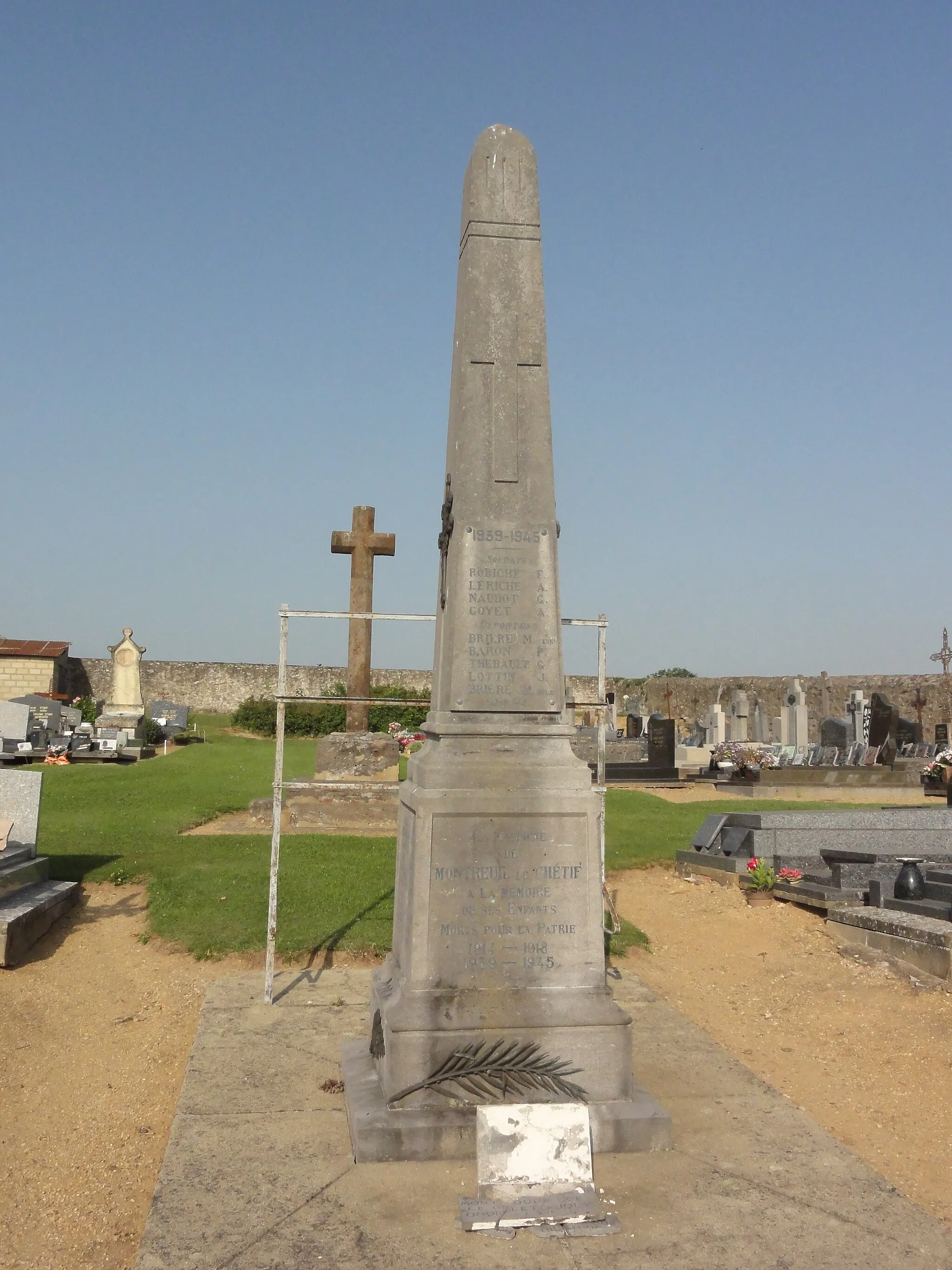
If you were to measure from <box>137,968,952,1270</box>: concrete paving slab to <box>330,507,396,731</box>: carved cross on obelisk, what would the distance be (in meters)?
8.94

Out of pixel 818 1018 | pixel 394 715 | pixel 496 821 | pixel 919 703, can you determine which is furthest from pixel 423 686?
pixel 496 821

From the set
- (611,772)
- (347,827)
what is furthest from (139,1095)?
→ (611,772)

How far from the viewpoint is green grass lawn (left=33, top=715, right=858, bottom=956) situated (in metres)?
7.43

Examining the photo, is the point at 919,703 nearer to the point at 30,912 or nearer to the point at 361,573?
the point at 361,573

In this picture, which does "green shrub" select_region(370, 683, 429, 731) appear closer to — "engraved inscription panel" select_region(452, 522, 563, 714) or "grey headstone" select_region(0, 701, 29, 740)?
"grey headstone" select_region(0, 701, 29, 740)

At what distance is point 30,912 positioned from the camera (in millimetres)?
7047

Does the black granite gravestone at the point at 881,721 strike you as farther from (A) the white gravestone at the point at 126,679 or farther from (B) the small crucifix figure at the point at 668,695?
(A) the white gravestone at the point at 126,679

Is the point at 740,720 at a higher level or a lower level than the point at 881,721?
lower

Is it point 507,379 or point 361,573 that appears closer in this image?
point 507,379

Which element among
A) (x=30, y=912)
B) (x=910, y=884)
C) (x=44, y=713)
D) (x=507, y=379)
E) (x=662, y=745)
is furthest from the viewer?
(x=44, y=713)

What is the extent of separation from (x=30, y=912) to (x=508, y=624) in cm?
478

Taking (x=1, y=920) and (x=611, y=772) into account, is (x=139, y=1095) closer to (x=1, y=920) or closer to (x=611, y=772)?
(x=1, y=920)

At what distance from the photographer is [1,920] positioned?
6688 millimetres

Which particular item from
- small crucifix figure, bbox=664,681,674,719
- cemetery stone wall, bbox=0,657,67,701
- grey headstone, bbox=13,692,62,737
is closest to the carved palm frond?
grey headstone, bbox=13,692,62,737
